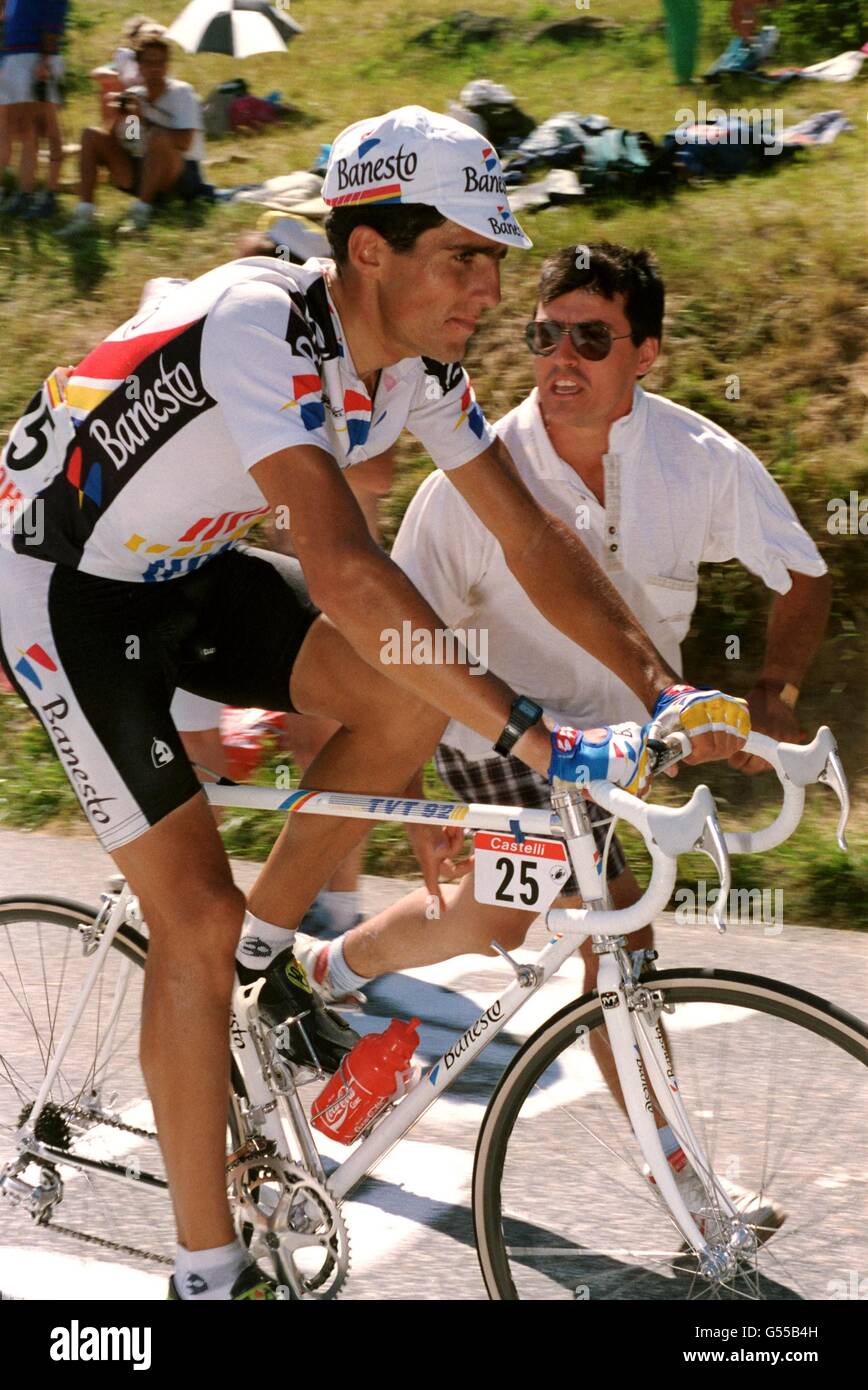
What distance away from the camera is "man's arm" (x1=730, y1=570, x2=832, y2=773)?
380 cm

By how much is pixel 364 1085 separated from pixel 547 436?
5.34 feet

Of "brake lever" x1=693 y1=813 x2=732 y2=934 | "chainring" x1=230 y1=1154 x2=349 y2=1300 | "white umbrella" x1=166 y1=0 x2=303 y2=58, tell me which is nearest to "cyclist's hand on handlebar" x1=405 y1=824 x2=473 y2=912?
"chainring" x1=230 y1=1154 x2=349 y2=1300

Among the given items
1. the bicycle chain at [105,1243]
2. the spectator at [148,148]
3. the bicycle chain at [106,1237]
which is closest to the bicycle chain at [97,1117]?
the bicycle chain at [106,1237]

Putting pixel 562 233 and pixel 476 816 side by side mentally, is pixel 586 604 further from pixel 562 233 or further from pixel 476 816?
pixel 562 233

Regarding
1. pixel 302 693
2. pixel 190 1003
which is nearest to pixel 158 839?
pixel 190 1003

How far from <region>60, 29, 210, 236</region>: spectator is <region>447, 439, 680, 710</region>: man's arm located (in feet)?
21.7

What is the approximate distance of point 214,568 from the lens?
3352 mm

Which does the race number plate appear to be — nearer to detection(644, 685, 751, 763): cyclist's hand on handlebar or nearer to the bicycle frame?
the bicycle frame

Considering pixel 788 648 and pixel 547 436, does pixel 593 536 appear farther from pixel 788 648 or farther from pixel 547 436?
pixel 788 648

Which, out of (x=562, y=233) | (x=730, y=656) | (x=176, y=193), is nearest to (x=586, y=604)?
(x=730, y=656)

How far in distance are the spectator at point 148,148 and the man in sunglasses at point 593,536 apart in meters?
5.86

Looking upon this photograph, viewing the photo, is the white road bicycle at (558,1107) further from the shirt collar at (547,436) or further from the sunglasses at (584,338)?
the sunglasses at (584,338)

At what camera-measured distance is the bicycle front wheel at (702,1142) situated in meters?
2.92

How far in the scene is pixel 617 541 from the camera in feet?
13.4
